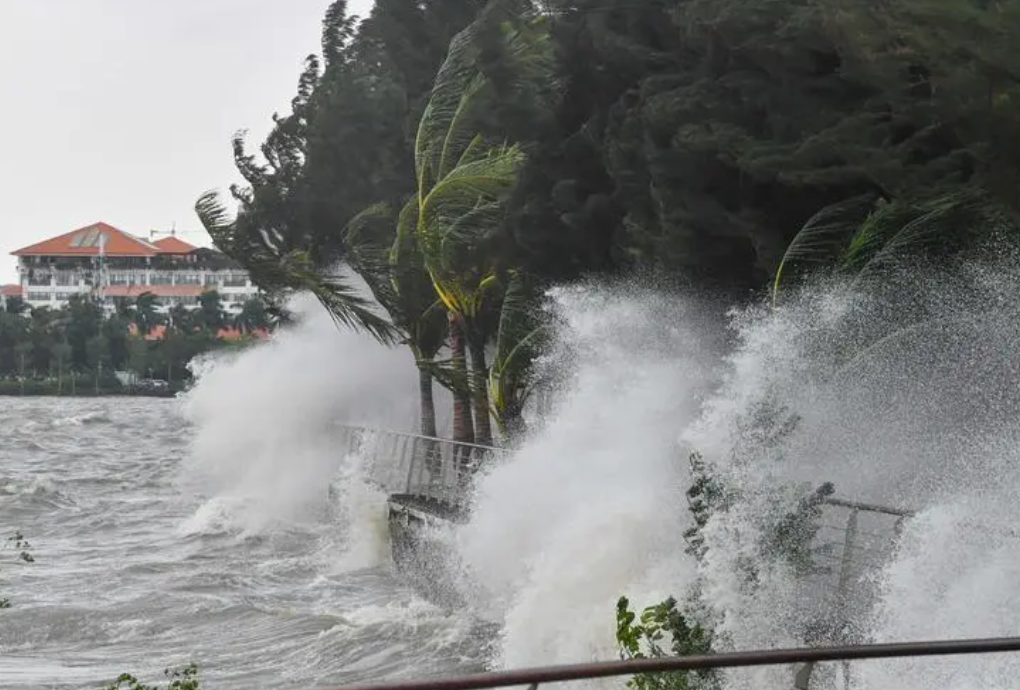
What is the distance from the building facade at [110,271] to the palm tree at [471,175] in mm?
157241

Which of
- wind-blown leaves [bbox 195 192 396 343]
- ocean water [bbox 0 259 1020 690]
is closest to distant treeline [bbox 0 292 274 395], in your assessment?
wind-blown leaves [bbox 195 192 396 343]

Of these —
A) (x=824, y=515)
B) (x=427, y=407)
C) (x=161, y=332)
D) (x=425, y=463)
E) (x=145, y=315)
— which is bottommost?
(x=161, y=332)

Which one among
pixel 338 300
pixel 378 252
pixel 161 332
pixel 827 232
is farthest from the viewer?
pixel 161 332

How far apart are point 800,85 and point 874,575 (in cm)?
760

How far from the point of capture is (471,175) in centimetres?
2492

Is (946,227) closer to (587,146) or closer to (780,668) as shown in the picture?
(780,668)

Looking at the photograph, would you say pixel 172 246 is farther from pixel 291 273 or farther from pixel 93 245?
pixel 291 273

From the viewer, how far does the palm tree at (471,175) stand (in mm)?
24297

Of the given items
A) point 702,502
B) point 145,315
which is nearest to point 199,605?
point 702,502

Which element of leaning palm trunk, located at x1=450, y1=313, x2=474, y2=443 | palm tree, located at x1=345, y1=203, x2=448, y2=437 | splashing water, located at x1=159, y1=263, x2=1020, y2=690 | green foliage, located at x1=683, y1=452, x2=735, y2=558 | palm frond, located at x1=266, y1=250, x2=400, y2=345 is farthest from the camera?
palm frond, located at x1=266, y1=250, x2=400, y2=345

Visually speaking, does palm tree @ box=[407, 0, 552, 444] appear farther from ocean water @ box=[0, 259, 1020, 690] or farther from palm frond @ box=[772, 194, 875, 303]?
palm frond @ box=[772, 194, 875, 303]

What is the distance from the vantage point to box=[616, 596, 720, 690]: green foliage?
10039mm

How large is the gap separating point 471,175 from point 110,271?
17005 cm

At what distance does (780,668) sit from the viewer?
1127 centimetres
